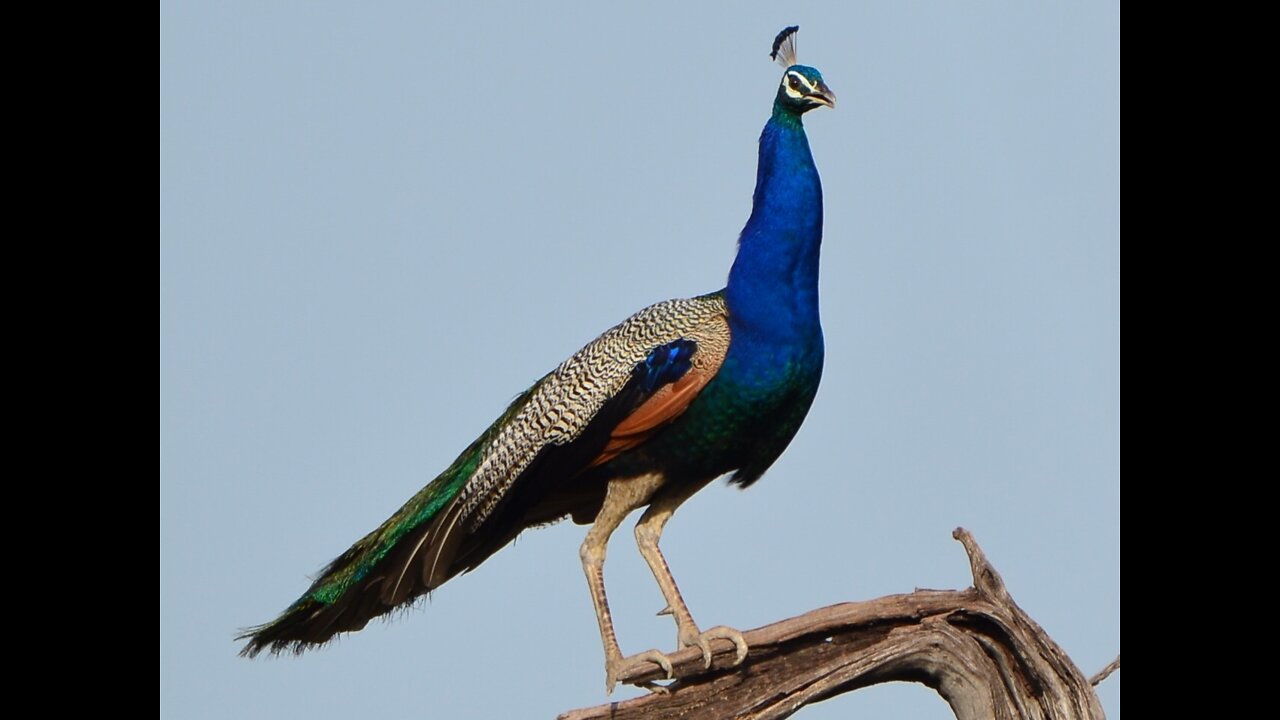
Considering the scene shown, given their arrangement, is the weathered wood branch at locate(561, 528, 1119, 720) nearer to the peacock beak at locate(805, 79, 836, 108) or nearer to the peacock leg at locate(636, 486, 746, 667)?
the peacock leg at locate(636, 486, 746, 667)

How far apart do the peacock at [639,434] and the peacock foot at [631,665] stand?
2 centimetres

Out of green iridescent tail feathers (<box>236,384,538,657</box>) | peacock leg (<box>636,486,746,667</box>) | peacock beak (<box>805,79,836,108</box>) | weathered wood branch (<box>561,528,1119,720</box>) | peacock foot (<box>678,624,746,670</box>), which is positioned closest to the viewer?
weathered wood branch (<box>561,528,1119,720</box>)

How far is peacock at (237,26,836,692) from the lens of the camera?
844 cm

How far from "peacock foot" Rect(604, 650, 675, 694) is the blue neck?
153 centimetres

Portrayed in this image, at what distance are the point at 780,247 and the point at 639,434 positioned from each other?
3.74 ft

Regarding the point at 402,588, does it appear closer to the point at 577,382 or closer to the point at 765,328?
the point at 577,382

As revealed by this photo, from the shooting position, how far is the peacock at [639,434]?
8.44 m

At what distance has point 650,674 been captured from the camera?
316 inches

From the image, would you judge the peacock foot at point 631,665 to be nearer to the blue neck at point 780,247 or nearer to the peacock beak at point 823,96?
the blue neck at point 780,247

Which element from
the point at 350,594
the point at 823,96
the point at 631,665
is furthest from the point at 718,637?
the point at 823,96

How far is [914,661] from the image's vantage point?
24.5 ft

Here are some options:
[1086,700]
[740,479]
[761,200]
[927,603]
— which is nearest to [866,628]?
[927,603]

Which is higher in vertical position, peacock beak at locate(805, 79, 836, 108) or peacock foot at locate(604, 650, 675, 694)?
peacock beak at locate(805, 79, 836, 108)

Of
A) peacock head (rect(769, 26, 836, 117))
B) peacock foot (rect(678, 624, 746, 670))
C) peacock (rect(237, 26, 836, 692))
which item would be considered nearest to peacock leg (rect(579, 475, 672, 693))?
peacock (rect(237, 26, 836, 692))
